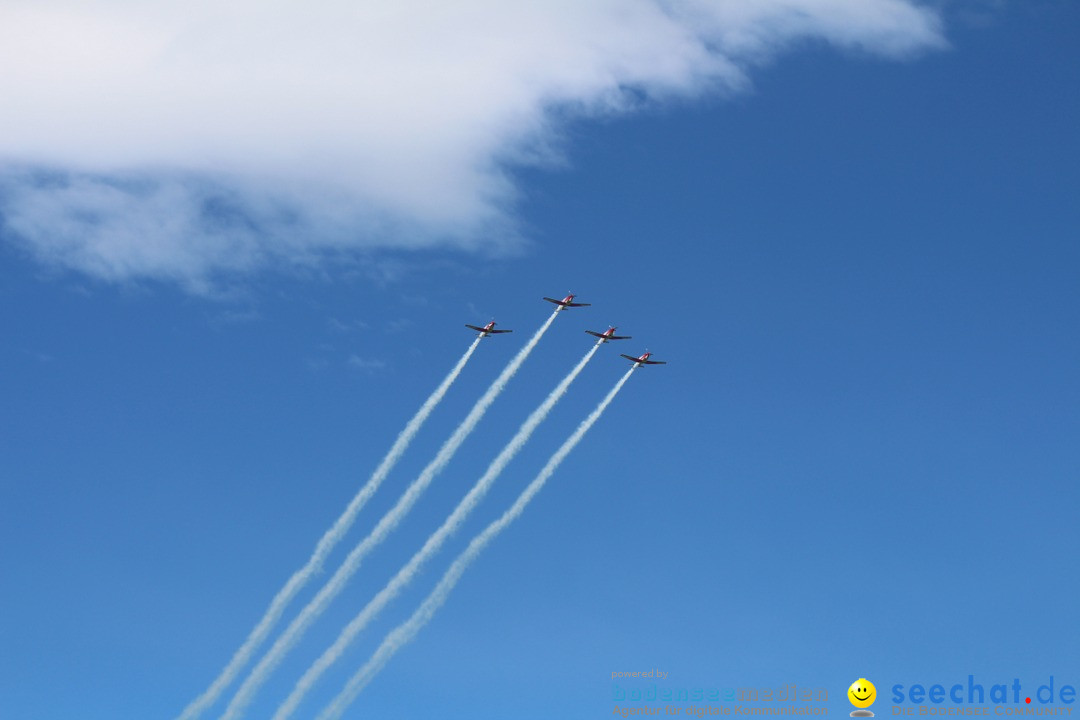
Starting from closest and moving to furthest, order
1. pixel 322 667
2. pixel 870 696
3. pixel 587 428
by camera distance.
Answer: pixel 870 696 → pixel 322 667 → pixel 587 428

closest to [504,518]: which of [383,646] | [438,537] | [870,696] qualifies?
[438,537]

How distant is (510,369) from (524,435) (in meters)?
9.47

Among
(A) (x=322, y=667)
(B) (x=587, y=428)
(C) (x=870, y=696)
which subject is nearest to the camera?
(C) (x=870, y=696)

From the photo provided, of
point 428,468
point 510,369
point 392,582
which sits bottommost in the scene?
point 392,582

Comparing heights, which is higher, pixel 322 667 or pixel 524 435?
pixel 524 435

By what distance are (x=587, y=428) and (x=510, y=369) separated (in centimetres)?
1184

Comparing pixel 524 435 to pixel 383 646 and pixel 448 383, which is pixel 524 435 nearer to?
pixel 448 383

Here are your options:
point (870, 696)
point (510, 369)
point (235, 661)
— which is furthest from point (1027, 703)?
point (235, 661)

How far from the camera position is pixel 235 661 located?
185125 millimetres

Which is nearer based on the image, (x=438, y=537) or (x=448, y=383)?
(x=438, y=537)

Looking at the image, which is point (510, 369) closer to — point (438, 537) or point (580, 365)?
point (580, 365)

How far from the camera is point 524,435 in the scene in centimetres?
19162

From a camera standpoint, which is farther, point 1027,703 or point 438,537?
point 438,537

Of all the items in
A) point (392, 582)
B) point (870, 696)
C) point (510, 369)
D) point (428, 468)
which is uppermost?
point (510, 369)
